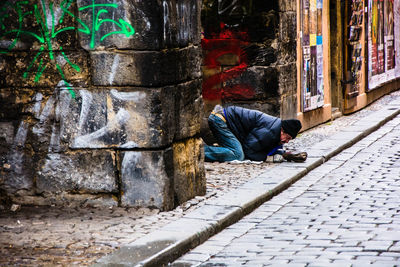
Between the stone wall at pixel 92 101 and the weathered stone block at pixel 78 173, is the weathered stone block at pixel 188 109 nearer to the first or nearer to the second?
the stone wall at pixel 92 101

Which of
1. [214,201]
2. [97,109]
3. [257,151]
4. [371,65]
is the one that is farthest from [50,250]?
[371,65]

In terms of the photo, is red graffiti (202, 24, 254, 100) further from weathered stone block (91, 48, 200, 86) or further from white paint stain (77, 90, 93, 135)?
white paint stain (77, 90, 93, 135)

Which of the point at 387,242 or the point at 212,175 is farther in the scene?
the point at 212,175

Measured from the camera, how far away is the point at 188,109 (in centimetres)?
762

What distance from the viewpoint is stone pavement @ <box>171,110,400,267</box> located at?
230 inches

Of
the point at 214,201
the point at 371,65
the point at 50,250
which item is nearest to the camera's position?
the point at 50,250

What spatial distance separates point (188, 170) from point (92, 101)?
1.16 m

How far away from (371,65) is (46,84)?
506 inches

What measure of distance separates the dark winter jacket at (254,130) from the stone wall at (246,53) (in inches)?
72.9

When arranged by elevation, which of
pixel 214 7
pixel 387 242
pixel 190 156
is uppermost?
pixel 214 7

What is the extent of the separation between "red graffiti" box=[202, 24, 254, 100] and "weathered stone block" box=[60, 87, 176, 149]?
16.3 ft

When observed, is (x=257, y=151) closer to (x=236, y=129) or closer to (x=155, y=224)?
(x=236, y=129)

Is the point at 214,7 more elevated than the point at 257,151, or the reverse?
the point at 214,7

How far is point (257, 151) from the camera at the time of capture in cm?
1021
